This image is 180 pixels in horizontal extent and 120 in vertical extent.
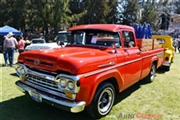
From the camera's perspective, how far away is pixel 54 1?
89.0 feet

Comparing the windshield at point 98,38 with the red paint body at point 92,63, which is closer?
the red paint body at point 92,63

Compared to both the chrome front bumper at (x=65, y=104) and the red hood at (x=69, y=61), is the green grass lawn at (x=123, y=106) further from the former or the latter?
the red hood at (x=69, y=61)

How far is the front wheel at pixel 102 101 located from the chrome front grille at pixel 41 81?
2.69 feet

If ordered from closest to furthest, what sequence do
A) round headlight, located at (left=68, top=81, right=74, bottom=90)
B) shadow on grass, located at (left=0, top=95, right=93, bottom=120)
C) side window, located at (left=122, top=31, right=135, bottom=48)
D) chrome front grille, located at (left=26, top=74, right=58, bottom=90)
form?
round headlight, located at (left=68, top=81, right=74, bottom=90)
chrome front grille, located at (left=26, top=74, right=58, bottom=90)
shadow on grass, located at (left=0, top=95, right=93, bottom=120)
side window, located at (left=122, top=31, right=135, bottom=48)

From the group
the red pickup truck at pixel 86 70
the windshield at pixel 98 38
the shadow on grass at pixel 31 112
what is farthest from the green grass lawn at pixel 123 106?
the windshield at pixel 98 38

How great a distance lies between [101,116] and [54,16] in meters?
25.5

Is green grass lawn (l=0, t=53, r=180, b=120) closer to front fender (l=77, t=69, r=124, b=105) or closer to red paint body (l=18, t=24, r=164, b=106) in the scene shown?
red paint body (l=18, t=24, r=164, b=106)

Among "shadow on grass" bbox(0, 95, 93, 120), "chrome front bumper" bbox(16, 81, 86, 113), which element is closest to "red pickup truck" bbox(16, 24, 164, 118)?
A: "chrome front bumper" bbox(16, 81, 86, 113)

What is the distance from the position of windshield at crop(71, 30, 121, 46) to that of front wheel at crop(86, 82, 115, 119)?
1.16m

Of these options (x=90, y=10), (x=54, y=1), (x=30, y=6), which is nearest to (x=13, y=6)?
(x=30, y=6)

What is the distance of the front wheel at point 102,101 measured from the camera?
3463 mm

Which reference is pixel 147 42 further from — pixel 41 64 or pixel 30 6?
pixel 30 6

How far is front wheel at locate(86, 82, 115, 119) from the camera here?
11.4 feet

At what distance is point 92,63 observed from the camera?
3287mm
